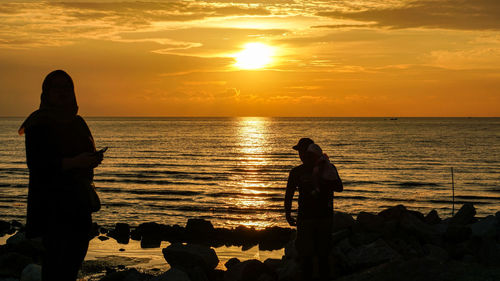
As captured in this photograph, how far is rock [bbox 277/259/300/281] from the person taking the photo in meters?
10.1

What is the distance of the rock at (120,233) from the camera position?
66.2ft

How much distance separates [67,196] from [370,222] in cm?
937

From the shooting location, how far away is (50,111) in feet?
13.7

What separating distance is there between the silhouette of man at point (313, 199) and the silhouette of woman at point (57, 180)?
433 centimetres

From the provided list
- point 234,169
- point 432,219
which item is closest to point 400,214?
point 432,219

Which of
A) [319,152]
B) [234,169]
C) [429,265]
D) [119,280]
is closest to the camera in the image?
[429,265]

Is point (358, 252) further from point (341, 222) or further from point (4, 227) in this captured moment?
point (4, 227)

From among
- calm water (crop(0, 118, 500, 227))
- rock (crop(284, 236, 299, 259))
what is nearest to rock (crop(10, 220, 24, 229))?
calm water (crop(0, 118, 500, 227))

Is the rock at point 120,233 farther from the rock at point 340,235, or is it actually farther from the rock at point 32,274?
the rock at point 340,235

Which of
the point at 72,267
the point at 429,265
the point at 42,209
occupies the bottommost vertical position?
the point at 429,265

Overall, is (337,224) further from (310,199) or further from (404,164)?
(404,164)

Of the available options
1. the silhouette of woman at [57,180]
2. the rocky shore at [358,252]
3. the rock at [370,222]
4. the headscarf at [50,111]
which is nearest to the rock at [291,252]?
the rocky shore at [358,252]

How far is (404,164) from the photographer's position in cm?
5322

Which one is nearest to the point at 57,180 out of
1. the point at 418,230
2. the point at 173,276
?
the point at 173,276
